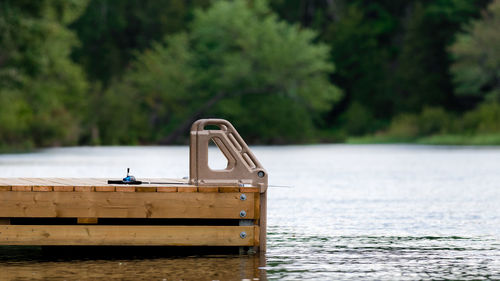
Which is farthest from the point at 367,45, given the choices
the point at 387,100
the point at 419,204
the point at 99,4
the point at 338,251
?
the point at 338,251

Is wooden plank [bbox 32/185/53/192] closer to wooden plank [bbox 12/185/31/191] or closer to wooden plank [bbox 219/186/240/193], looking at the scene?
wooden plank [bbox 12/185/31/191]

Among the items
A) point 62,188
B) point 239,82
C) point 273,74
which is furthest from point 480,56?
point 62,188

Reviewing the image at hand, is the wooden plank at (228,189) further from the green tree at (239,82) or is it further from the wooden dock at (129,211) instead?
the green tree at (239,82)

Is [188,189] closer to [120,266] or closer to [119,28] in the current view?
[120,266]

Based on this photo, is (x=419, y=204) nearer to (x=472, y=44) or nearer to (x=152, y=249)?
(x=152, y=249)

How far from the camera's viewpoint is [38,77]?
228 feet

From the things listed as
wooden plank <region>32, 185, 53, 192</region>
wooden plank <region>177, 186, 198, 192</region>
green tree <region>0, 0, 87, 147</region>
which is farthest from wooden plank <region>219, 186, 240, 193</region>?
green tree <region>0, 0, 87, 147</region>

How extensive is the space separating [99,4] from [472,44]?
33.3 m

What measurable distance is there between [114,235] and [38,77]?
2219 inches

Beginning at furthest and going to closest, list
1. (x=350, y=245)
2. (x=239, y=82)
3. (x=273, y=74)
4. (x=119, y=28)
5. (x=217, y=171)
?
(x=119, y=28), (x=239, y=82), (x=273, y=74), (x=350, y=245), (x=217, y=171)

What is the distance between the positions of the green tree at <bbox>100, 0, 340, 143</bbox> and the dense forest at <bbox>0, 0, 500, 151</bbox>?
0.11m

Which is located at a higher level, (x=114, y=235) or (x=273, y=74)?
(x=273, y=74)

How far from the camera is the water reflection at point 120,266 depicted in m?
12.6

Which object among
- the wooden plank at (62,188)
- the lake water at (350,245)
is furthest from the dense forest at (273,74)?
the wooden plank at (62,188)
